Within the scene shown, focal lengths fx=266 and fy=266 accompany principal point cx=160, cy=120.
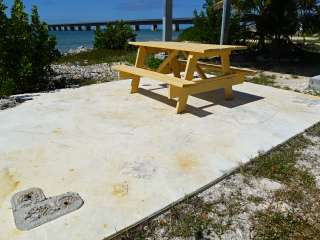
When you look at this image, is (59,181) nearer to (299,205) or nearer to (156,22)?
(299,205)

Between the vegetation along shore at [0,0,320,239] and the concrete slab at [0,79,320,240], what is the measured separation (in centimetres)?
17

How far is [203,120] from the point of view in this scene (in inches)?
146

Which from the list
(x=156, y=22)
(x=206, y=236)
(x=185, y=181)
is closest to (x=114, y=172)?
(x=185, y=181)

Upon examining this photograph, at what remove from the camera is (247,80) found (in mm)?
6543

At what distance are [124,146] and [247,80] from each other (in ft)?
15.1

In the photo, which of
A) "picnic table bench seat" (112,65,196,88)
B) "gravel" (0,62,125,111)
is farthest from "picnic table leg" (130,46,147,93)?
"gravel" (0,62,125,111)

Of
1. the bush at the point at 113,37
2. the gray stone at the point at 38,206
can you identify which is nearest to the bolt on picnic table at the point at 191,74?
the gray stone at the point at 38,206

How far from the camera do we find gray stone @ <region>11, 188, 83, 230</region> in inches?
72.6

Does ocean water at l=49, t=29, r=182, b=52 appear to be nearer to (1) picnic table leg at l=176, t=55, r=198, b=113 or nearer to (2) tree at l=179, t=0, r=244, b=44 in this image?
(2) tree at l=179, t=0, r=244, b=44

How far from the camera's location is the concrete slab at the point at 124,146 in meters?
1.99

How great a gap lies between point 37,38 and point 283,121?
4.71m

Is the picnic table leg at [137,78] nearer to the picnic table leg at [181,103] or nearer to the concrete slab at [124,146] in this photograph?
the concrete slab at [124,146]

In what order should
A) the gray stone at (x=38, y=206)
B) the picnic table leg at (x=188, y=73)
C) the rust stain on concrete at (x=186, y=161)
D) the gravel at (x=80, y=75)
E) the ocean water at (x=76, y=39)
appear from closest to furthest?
the gray stone at (x=38, y=206)
the rust stain on concrete at (x=186, y=161)
the picnic table leg at (x=188, y=73)
the gravel at (x=80, y=75)
the ocean water at (x=76, y=39)

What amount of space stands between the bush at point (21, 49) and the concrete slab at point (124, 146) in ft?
1.69
